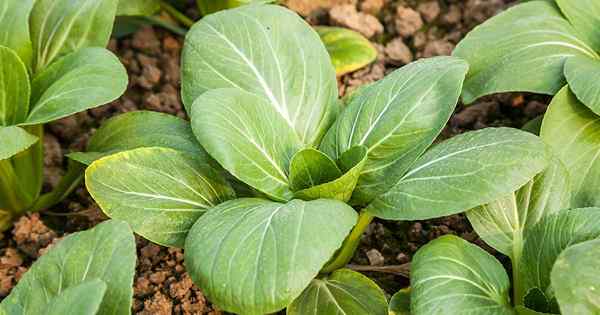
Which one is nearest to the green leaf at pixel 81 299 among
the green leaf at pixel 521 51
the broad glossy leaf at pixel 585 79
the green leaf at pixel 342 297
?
the green leaf at pixel 342 297

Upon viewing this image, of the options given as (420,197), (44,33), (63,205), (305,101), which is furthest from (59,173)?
(420,197)

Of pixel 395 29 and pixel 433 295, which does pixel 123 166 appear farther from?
pixel 395 29

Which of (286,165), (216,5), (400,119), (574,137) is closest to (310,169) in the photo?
(286,165)

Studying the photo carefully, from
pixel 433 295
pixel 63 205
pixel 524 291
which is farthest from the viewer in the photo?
pixel 63 205

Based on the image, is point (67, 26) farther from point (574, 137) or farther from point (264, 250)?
point (574, 137)

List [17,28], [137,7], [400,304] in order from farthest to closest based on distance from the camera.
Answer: [137,7], [17,28], [400,304]

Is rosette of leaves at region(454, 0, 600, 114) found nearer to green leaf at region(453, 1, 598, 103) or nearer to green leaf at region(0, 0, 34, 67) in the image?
green leaf at region(453, 1, 598, 103)
